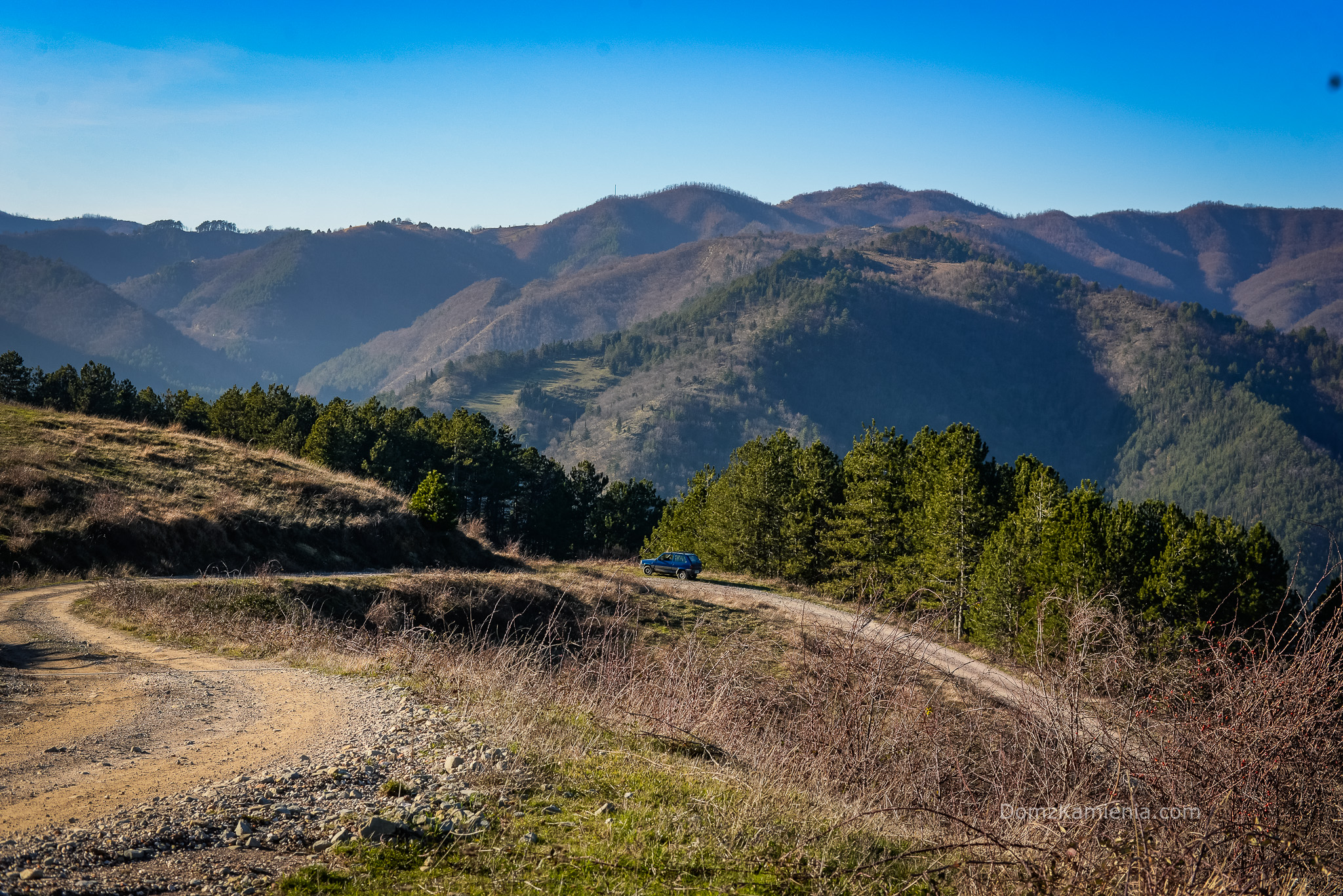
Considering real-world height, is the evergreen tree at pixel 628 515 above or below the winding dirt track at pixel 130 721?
below

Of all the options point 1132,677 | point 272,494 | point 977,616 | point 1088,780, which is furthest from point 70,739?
point 977,616

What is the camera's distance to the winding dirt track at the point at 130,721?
6.08 meters

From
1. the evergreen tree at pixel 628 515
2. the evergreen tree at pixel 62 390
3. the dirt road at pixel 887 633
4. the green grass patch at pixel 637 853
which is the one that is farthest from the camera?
the evergreen tree at pixel 628 515

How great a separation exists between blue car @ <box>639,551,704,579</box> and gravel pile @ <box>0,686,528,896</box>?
32481 millimetres

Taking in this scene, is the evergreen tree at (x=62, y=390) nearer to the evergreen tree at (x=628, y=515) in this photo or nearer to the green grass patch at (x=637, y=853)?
the evergreen tree at (x=628, y=515)

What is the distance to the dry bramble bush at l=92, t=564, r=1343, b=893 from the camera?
5035mm

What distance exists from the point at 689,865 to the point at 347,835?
7.91 ft

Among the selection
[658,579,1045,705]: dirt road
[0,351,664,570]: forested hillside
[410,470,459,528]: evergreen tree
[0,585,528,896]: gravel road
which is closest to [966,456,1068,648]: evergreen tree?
[658,579,1045,705]: dirt road

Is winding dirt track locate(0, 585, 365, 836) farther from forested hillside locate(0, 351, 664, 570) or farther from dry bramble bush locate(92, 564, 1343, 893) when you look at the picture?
forested hillside locate(0, 351, 664, 570)

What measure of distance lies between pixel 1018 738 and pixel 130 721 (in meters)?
8.63

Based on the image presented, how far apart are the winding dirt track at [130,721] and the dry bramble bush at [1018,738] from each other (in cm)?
148

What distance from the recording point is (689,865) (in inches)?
219

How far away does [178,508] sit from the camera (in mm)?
27734

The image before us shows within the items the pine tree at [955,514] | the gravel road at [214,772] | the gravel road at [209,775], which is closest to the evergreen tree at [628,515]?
the pine tree at [955,514]
